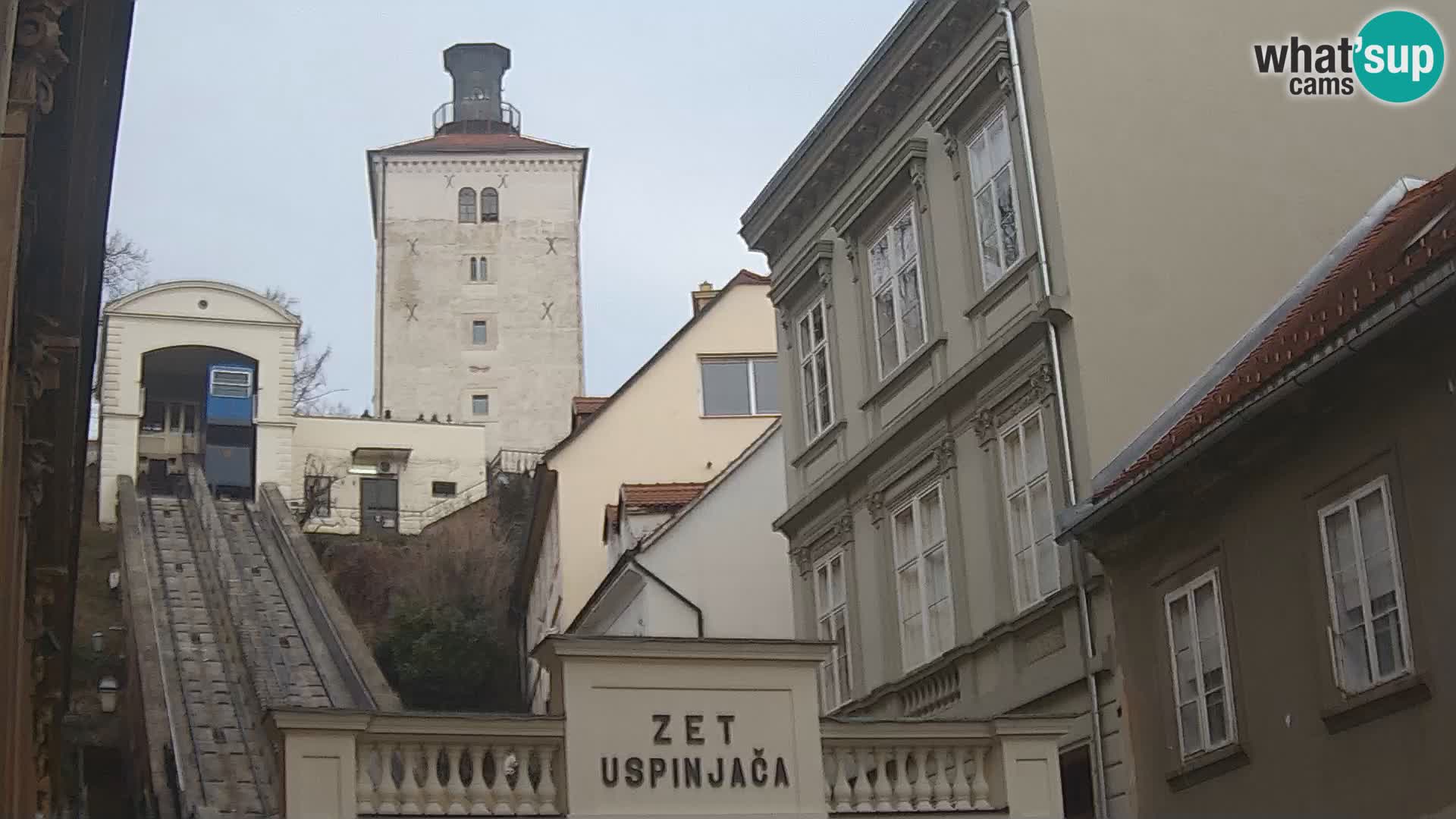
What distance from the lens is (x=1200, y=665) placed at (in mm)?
17281

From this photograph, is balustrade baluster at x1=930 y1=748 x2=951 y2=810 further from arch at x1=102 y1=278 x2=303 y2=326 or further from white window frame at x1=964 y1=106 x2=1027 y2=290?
arch at x1=102 y1=278 x2=303 y2=326

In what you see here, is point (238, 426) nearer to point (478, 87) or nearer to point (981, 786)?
point (478, 87)

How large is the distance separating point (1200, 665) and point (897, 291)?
7497mm

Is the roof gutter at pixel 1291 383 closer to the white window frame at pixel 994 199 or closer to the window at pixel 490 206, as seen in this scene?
the white window frame at pixel 994 199

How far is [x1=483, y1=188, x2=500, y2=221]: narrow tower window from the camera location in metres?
87.0

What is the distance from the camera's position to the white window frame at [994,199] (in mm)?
20516

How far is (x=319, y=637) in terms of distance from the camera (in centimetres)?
3603

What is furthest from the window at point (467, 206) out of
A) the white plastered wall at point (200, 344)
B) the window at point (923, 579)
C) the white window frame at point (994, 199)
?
the white window frame at point (994, 199)

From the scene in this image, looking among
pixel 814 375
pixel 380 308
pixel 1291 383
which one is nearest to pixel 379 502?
pixel 380 308

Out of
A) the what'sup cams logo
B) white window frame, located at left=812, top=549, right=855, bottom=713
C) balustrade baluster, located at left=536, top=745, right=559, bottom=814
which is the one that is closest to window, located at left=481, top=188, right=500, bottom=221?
white window frame, located at left=812, top=549, right=855, bottom=713

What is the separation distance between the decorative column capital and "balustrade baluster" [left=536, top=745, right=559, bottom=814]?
576 cm

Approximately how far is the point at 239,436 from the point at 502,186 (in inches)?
1126

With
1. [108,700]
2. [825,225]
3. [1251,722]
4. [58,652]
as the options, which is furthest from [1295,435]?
[108,700]

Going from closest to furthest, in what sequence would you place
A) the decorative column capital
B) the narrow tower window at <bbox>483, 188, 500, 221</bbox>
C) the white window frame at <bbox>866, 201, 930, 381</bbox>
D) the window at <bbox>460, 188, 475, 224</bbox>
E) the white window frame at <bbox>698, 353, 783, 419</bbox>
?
the decorative column capital, the white window frame at <bbox>866, 201, 930, 381</bbox>, the white window frame at <bbox>698, 353, 783, 419</bbox>, the window at <bbox>460, 188, 475, 224</bbox>, the narrow tower window at <bbox>483, 188, 500, 221</bbox>
